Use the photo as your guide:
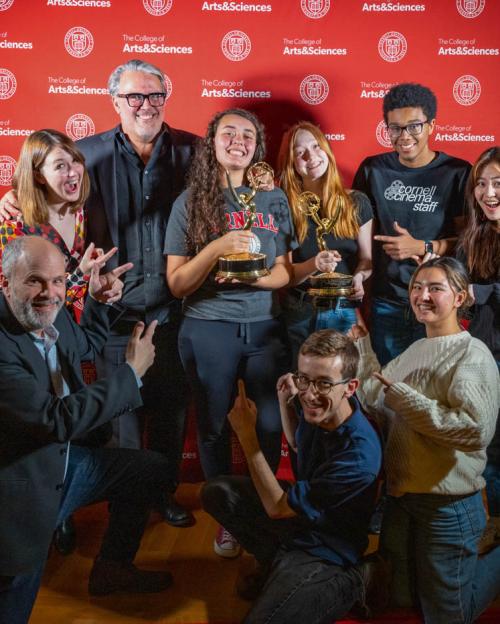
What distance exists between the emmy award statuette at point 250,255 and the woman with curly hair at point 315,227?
0.87ft

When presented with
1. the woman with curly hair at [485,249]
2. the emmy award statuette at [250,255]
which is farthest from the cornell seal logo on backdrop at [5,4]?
the woman with curly hair at [485,249]

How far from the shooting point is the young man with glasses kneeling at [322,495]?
251 cm

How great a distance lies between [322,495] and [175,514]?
144 cm

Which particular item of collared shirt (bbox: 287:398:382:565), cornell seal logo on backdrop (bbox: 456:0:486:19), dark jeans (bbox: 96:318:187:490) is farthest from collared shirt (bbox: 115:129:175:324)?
cornell seal logo on backdrop (bbox: 456:0:486:19)

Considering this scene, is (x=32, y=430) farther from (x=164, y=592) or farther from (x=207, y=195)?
(x=207, y=195)

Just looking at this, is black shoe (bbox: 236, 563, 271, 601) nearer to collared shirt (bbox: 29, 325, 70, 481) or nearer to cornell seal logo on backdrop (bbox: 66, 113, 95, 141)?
collared shirt (bbox: 29, 325, 70, 481)

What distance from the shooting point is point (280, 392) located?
2.88 meters

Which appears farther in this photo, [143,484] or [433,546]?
[143,484]

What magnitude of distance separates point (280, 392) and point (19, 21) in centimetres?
270

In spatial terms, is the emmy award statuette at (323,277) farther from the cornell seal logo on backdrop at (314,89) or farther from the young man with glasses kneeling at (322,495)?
the cornell seal logo on backdrop at (314,89)

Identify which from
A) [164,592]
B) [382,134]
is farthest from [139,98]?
[164,592]

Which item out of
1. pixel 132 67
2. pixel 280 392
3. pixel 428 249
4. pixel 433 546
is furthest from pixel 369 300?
pixel 132 67

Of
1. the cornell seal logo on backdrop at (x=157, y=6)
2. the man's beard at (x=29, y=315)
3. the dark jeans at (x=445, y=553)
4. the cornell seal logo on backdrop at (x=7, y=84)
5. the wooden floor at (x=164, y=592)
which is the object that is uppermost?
the cornell seal logo on backdrop at (x=157, y=6)

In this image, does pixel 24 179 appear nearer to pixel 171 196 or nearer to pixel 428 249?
pixel 171 196
